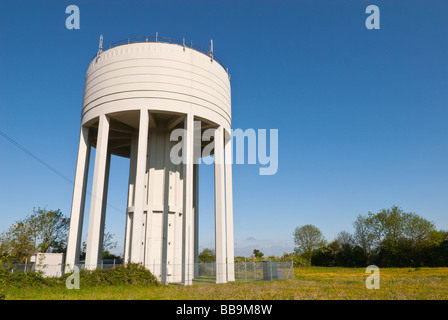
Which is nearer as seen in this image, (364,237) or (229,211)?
(229,211)

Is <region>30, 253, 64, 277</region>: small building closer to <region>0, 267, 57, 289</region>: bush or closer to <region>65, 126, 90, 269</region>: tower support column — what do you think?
<region>65, 126, 90, 269</region>: tower support column

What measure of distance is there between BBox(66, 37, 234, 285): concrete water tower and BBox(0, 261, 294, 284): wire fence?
0.14 meters

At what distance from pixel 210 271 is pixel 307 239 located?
50288 millimetres

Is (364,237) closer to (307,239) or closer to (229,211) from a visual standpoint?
(307,239)

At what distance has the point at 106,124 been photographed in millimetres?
20844

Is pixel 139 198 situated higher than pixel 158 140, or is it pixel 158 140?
pixel 158 140

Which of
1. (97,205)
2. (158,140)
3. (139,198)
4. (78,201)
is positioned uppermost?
(158,140)

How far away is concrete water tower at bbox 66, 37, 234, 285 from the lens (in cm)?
1981

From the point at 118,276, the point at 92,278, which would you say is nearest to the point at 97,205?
the point at 92,278

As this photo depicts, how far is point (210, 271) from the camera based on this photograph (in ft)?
80.9

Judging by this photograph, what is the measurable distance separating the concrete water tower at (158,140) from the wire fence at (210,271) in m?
0.14

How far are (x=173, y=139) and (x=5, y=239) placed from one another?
62.2 feet

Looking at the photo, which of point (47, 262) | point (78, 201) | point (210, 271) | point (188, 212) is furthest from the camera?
point (210, 271)
